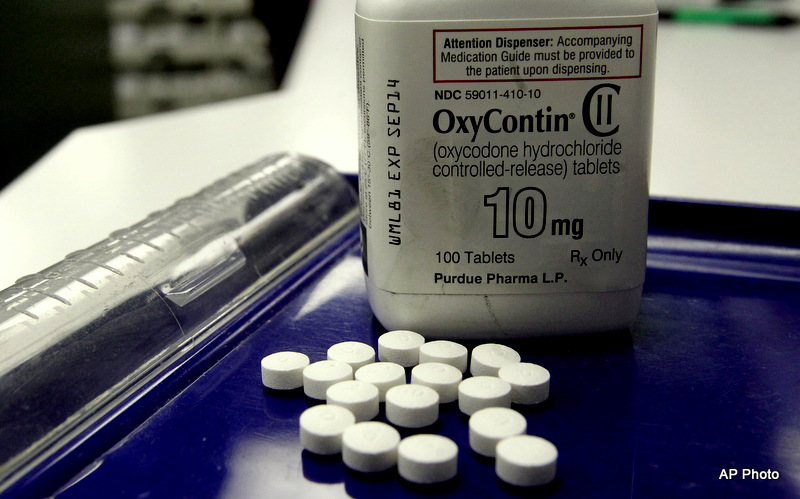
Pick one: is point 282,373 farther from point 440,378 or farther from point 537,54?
point 537,54

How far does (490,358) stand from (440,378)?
0.04 m

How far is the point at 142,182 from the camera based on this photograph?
0.92 metres

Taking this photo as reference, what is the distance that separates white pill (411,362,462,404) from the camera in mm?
452

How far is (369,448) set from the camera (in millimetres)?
391

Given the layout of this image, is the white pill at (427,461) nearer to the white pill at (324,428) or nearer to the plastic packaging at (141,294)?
the white pill at (324,428)

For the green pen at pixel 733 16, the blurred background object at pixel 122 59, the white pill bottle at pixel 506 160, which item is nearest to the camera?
the white pill bottle at pixel 506 160

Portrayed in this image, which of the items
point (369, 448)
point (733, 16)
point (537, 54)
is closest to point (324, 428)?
point (369, 448)

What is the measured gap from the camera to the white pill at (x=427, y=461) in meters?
0.38

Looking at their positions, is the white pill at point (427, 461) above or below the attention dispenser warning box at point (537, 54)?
below

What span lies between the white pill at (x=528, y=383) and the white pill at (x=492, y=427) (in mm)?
25

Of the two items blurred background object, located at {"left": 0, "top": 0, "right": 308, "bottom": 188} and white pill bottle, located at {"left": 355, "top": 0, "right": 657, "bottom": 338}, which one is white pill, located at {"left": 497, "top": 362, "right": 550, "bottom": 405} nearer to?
white pill bottle, located at {"left": 355, "top": 0, "right": 657, "bottom": 338}

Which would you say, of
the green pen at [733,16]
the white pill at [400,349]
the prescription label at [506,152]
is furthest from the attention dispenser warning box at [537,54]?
the green pen at [733,16]

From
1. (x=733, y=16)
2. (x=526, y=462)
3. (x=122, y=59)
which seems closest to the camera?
(x=526, y=462)

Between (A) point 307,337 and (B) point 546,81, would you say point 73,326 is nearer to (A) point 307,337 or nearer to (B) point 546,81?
(A) point 307,337
